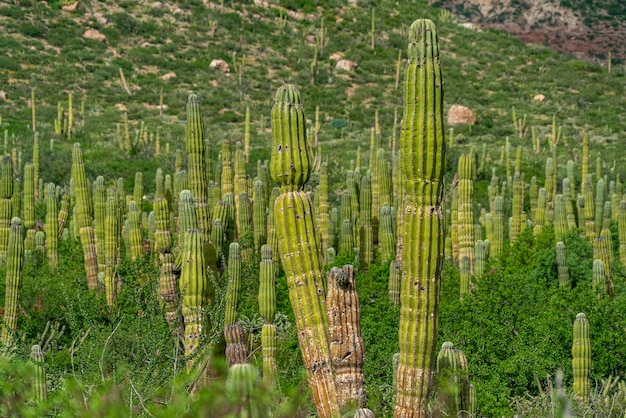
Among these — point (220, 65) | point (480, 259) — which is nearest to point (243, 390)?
point (480, 259)

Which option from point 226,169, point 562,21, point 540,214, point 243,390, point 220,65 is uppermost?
point 562,21

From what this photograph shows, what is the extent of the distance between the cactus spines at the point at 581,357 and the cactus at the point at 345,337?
350 centimetres

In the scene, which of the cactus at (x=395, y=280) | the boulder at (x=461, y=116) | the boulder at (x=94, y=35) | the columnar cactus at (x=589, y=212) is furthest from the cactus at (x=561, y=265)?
the boulder at (x=94, y=35)

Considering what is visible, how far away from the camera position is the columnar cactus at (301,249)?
635 cm

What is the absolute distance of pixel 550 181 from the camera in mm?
17500

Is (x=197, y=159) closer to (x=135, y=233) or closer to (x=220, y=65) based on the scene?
(x=135, y=233)

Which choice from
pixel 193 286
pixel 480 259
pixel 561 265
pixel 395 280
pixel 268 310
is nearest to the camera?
pixel 193 286

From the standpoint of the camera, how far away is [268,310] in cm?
960

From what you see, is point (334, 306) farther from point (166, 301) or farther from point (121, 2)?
point (121, 2)

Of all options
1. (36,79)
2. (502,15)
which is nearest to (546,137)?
(36,79)

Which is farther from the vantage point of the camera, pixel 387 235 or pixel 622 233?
pixel 622 233

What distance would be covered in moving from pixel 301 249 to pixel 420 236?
3.19 feet

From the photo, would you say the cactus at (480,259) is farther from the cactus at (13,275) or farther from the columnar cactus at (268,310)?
the cactus at (13,275)

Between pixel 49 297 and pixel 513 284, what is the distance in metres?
7.09
